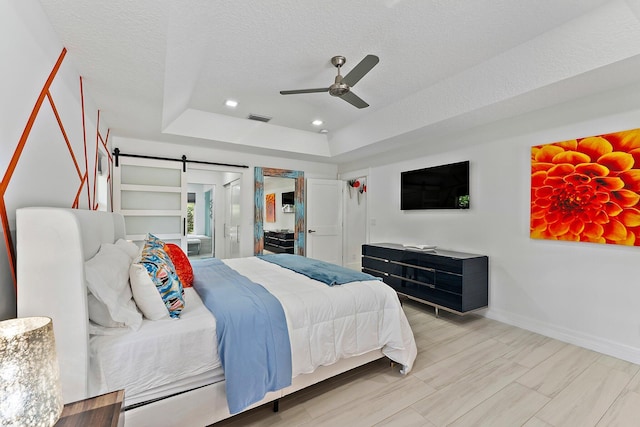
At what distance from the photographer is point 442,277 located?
3.41 meters

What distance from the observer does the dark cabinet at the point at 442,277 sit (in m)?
3.24

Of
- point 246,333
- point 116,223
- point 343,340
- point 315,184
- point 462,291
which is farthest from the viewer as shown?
point 315,184

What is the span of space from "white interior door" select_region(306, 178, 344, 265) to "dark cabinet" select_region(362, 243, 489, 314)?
6.65 feet

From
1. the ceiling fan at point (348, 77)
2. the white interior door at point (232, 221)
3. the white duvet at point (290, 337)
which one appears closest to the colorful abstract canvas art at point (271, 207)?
the white interior door at point (232, 221)

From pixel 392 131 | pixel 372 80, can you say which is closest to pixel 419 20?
pixel 372 80

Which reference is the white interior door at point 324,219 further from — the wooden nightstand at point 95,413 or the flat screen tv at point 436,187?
the wooden nightstand at point 95,413

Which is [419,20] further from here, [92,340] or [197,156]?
[197,156]


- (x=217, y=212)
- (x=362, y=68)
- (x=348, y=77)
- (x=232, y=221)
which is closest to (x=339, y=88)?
(x=348, y=77)

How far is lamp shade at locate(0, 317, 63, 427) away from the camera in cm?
73

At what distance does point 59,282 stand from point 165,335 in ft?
1.77

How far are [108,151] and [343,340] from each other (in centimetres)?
383

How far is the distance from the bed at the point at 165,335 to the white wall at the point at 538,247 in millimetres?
1758

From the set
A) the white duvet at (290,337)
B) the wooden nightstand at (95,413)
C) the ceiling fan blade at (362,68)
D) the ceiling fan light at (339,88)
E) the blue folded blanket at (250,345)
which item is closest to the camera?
the wooden nightstand at (95,413)

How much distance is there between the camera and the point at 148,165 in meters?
4.30
